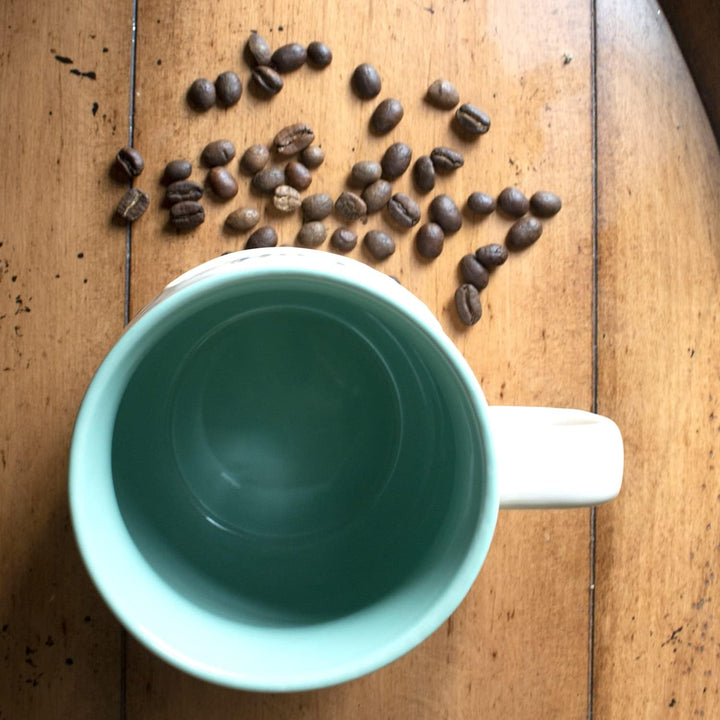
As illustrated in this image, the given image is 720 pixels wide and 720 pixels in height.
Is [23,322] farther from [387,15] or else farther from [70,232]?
[387,15]

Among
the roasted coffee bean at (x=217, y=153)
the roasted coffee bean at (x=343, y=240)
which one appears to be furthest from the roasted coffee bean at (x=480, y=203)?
the roasted coffee bean at (x=217, y=153)

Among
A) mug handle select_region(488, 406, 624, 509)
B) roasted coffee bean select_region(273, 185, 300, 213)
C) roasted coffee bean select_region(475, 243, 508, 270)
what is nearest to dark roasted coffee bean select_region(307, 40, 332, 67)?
roasted coffee bean select_region(273, 185, 300, 213)

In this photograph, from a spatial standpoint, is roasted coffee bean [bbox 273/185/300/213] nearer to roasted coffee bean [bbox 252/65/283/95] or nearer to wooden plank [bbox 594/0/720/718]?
roasted coffee bean [bbox 252/65/283/95]

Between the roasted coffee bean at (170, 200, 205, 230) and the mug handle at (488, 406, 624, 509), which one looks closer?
the mug handle at (488, 406, 624, 509)

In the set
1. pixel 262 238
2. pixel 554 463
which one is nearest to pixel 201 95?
pixel 262 238

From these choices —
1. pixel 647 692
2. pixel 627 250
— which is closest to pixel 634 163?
pixel 627 250

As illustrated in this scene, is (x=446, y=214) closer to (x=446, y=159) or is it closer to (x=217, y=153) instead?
(x=446, y=159)

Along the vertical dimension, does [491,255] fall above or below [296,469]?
above
